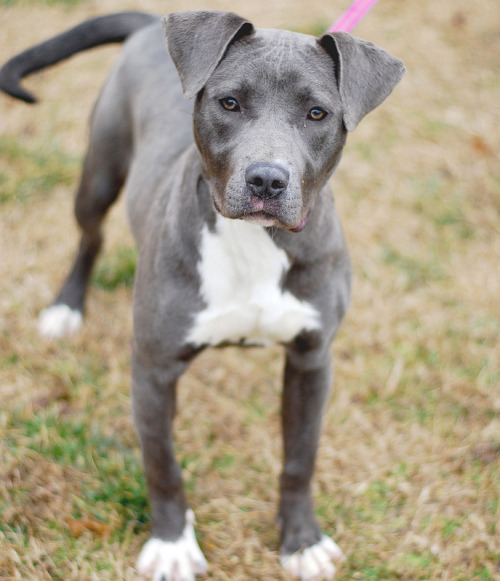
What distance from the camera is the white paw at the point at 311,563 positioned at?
3129mm

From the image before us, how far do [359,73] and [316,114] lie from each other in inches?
8.2

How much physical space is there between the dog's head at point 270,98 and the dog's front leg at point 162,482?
2.67 ft

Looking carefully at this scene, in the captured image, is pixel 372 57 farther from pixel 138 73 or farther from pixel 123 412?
pixel 123 412

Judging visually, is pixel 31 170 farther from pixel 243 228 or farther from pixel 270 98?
pixel 270 98

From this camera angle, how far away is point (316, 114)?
2.54 meters

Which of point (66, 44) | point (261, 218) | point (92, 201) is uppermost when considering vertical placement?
point (261, 218)

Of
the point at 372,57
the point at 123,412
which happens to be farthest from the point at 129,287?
the point at 372,57

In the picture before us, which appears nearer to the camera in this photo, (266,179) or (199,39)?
(266,179)

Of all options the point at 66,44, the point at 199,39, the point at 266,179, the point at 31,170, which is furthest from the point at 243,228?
the point at 31,170

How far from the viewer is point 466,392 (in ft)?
13.5

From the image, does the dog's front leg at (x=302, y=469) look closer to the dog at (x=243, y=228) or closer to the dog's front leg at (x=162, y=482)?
the dog at (x=243, y=228)

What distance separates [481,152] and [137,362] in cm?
399

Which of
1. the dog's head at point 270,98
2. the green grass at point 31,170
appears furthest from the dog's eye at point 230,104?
the green grass at point 31,170

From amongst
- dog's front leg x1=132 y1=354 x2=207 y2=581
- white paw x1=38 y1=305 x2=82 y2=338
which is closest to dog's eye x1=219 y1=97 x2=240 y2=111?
dog's front leg x1=132 y1=354 x2=207 y2=581
